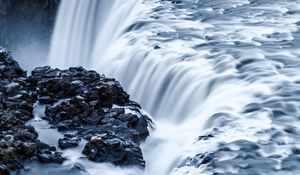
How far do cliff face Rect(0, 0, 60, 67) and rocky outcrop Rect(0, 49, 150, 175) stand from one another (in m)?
4.92

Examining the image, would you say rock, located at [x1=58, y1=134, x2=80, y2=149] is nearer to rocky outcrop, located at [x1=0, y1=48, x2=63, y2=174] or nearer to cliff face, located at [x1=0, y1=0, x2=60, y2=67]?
rocky outcrop, located at [x1=0, y1=48, x2=63, y2=174]

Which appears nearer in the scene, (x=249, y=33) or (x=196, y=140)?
(x=196, y=140)

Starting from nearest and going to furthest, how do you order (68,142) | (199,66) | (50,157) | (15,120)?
1. (50,157)
2. (68,142)
3. (15,120)
4. (199,66)

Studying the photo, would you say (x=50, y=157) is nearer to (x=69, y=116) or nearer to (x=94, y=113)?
(x=69, y=116)

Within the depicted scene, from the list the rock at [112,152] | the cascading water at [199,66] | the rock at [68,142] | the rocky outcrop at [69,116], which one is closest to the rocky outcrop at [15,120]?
the rocky outcrop at [69,116]

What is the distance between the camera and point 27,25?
682 inches

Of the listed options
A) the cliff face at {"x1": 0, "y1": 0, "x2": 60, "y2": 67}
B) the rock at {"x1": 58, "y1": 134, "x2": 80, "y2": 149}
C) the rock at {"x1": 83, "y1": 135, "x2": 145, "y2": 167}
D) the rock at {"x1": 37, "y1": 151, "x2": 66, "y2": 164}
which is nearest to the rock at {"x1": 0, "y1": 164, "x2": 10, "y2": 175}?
the rock at {"x1": 37, "y1": 151, "x2": 66, "y2": 164}

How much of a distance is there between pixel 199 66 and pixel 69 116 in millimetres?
3652

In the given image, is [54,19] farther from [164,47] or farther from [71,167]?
[71,167]

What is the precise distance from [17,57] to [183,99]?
741 cm

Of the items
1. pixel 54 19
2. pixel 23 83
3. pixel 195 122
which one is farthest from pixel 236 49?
pixel 54 19

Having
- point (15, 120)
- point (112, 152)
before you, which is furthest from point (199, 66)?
point (15, 120)

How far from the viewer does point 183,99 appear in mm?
11656

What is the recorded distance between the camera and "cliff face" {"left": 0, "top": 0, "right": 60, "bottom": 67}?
1677cm
